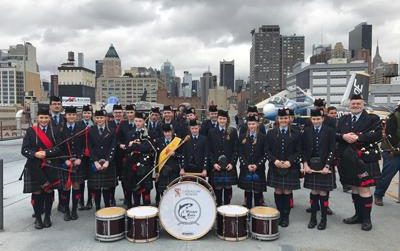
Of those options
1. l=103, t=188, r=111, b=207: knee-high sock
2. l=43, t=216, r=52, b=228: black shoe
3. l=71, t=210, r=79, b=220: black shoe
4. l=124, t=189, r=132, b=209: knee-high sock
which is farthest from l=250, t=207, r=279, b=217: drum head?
l=43, t=216, r=52, b=228: black shoe

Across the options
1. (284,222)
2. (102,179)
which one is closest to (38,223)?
(102,179)

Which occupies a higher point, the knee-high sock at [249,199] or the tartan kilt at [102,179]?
the tartan kilt at [102,179]

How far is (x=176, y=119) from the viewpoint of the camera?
729 centimetres

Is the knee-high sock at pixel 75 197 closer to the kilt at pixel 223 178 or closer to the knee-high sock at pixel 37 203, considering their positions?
the knee-high sock at pixel 37 203

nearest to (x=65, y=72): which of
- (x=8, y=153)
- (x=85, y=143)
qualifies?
(x=8, y=153)

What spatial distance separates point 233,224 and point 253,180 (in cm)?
107

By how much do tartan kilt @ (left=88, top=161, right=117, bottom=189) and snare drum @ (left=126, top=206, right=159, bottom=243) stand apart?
1150 millimetres

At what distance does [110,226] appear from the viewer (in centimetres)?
440

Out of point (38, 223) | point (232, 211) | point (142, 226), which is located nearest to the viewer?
point (142, 226)

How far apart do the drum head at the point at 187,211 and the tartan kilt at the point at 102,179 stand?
138 cm

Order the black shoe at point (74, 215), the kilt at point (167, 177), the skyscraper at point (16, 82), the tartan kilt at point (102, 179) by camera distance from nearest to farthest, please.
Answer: the kilt at point (167, 177) < the black shoe at point (74, 215) < the tartan kilt at point (102, 179) < the skyscraper at point (16, 82)

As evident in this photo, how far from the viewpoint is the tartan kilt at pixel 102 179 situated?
5.45 meters

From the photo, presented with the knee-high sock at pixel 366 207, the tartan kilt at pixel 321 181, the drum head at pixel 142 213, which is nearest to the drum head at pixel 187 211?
the drum head at pixel 142 213

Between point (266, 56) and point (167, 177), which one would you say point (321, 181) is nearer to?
point (167, 177)
